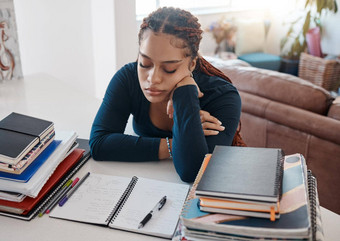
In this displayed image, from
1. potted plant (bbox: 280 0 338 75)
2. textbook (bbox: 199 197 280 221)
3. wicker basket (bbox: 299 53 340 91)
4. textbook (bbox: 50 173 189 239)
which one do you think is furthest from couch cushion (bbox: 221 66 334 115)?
potted plant (bbox: 280 0 338 75)

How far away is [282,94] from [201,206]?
1.36 metres

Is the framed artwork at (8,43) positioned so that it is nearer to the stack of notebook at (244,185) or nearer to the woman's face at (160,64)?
the woman's face at (160,64)

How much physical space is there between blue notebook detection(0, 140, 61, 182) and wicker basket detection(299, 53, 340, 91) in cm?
386

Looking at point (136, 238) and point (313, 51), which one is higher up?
point (136, 238)

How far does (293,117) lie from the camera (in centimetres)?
189

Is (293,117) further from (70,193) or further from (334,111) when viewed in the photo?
(70,193)

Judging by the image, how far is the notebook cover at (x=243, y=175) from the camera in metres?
0.72

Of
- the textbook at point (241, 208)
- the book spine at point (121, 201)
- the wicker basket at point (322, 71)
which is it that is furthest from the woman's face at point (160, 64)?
the wicker basket at point (322, 71)

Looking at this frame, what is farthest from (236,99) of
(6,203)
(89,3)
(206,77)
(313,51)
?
(313,51)

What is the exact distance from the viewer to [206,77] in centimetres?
141

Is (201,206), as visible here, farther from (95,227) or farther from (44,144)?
(44,144)

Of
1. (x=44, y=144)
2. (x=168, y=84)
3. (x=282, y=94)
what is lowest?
(x=282, y=94)

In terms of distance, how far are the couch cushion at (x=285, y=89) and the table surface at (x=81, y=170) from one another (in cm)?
86

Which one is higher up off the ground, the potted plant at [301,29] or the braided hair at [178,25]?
the braided hair at [178,25]
